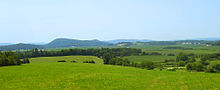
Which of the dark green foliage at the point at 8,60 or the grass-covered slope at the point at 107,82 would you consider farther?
the dark green foliage at the point at 8,60

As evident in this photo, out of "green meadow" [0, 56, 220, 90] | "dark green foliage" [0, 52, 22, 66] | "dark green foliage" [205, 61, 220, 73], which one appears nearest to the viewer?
"green meadow" [0, 56, 220, 90]

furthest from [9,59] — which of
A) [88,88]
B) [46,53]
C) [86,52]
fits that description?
[86,52]

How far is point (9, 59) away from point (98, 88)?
58200 mm

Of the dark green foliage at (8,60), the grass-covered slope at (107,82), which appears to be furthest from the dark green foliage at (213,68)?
the dark green foliage at (8,60)

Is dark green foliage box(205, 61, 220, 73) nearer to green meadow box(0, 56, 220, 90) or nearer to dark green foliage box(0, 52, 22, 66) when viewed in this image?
green meadow box(0, 56, 220, 90)

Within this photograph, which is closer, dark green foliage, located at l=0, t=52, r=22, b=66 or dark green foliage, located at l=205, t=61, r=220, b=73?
dark green foliage, located at l=0, t=52, r=22, b=66

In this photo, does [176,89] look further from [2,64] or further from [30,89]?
[2,64]

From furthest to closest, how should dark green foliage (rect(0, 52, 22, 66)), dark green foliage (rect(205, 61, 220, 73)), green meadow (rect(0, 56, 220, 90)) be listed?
dark green foliage (rect(205, 61, 220, 73)), dark green foliage (rect(0, 52, 22, 66)), green meadow (rect(0, 56, 220, 90))

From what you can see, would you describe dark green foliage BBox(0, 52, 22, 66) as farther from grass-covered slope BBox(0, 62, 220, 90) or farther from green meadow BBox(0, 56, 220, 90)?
grass-covered slope BBox(0, 62, 220, 90)

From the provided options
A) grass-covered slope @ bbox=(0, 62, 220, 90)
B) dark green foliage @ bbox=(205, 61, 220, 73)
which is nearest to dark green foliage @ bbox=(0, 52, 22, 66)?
grass-covered slope @ bbox=(0, 62, 220, 90)

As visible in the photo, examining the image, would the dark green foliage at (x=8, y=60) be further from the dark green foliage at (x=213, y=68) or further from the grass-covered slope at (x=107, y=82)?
the dark green foliage at (x=213, y=68)

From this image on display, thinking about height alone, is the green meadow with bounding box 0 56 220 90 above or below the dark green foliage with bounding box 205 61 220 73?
above

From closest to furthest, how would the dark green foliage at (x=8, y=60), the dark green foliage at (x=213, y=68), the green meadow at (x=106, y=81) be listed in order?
1. the green meadow at (x=106, y=81)
2. the dark green foliage at (x=8, y=60)
3. the dark green foliage at (x=213, y=68)

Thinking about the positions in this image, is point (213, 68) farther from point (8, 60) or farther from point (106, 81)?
point (8, 60)
